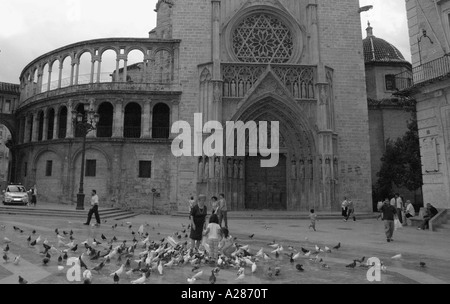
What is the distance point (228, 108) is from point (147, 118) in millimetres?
6114

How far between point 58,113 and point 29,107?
4942 millimetres

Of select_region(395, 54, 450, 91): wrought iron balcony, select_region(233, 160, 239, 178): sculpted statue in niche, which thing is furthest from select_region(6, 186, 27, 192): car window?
select_region(395, 54, 450, 91): wrought iron balcony

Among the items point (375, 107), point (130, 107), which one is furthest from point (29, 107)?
point (375, 107)

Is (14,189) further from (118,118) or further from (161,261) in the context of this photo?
(161,261)

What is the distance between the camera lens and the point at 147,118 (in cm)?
2442

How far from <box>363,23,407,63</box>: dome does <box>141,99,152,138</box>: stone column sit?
2338 cm

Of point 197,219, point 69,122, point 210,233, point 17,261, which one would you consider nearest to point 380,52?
point 69,122

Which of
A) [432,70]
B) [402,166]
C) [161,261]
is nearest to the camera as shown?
[161,261]

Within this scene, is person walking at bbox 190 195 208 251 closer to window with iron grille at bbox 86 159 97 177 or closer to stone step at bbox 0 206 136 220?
stone step at bbox 0 206 136 220

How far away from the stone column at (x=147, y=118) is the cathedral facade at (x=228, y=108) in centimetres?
7

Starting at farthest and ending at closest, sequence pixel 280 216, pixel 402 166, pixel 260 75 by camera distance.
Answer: pixel 402 166, pixel 260 75, pixel 280 216

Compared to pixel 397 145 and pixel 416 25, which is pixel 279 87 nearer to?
pixel 416 25

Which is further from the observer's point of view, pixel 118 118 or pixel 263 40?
pixel 263 40

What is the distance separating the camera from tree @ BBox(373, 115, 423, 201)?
25.4 metres
